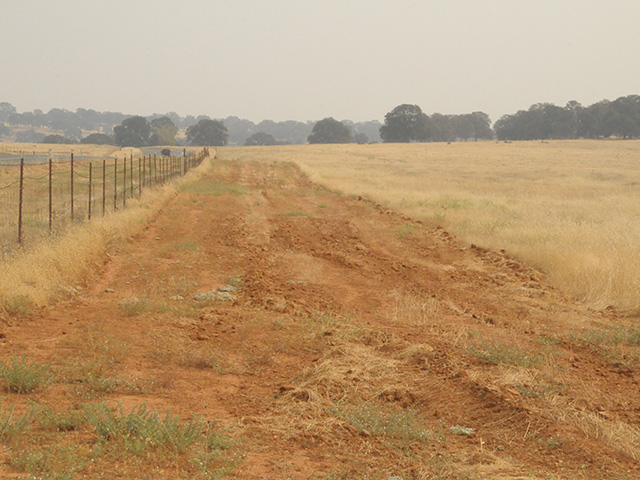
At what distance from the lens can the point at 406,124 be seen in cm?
11725

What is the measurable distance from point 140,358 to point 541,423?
13.2ft

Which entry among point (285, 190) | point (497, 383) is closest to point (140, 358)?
point (497, 383)

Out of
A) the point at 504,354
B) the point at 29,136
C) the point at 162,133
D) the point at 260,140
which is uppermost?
the point at 29,136

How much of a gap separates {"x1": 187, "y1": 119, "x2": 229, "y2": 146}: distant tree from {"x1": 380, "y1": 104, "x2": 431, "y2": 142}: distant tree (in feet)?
118

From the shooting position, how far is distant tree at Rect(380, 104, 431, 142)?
11719 cm

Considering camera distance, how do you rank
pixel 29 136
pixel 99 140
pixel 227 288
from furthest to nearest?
1. pixel 29 136
2. pixel 99 140
3. pixel 227 288

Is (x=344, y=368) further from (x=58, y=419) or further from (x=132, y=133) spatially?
(x=132, y=133)

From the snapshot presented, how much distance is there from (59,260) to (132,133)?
396 ft

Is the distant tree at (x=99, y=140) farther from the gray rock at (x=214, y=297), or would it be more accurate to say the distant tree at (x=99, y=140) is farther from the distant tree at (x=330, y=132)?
the gray rock at (x=214, y=297)

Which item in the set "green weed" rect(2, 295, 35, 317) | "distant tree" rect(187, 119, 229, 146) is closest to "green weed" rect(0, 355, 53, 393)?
"green weed" rect(2, 295, 35, 317)

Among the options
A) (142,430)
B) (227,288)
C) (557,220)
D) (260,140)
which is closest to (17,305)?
(227,288)

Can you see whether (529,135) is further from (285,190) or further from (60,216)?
(60,216)

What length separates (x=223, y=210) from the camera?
67.5 feet

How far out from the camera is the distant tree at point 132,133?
122688 millimetres
